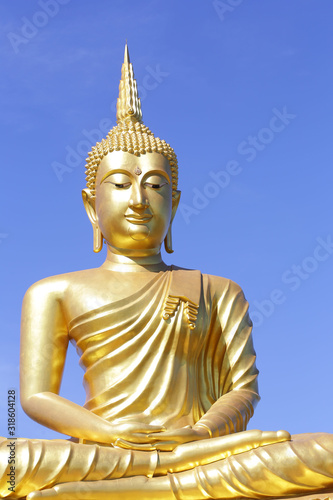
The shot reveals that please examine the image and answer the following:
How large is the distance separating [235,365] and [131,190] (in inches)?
66.9

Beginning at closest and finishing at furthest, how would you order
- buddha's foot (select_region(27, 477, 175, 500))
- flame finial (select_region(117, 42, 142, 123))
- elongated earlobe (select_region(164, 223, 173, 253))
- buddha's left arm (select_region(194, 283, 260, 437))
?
buddha's foot (select_region(27, 477, 175, 500)) → buddha's left arm (select_region(194, 283, 260, 437)) → elongated earlobe (select_region(164, 223, 173, 253)) → flame finial (select_region(117, 42, 142, 123))

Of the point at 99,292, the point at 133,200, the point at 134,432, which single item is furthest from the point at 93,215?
the point at 134,432

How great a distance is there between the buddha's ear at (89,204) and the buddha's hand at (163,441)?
237 centimetres

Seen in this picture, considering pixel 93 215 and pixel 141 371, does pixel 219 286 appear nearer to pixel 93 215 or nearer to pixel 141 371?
pixel 141 371

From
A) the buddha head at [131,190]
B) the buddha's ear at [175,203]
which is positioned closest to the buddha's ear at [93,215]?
the buddha head at [131,190]

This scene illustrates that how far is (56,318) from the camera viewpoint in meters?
8.08

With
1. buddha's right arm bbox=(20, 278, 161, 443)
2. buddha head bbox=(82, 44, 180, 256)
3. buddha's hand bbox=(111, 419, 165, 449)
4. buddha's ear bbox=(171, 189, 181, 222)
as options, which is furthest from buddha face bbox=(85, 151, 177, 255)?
Result: buddha's hand bbox=(111, 419, 165, 449)

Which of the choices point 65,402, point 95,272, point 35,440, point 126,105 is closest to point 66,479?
point 35,440

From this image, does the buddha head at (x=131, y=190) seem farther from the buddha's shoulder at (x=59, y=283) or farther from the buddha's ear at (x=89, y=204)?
the buddha's shoulder at (x=59, y=283)

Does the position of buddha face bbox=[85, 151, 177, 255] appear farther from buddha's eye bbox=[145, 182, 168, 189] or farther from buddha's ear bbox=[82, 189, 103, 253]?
buddha's ear bbox=[82, 189, 103, 253]

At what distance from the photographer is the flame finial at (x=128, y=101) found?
29.8 ft

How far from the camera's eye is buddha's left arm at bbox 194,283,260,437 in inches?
302

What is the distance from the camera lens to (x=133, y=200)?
27.1 ft

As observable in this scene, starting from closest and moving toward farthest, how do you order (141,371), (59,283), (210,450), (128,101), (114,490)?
(114,490) < (210,450) < (141,371) < (59,283) < (128,101)
